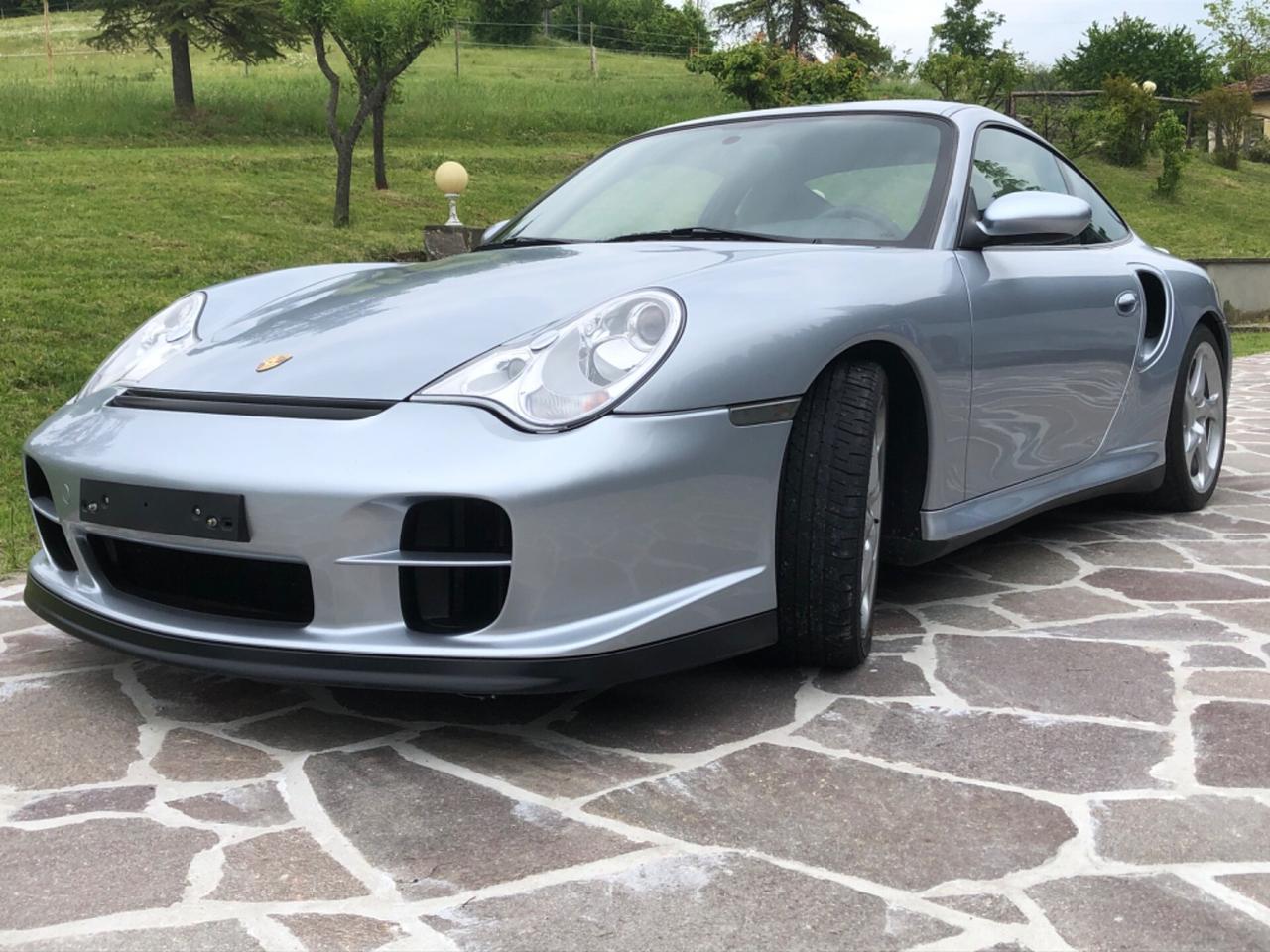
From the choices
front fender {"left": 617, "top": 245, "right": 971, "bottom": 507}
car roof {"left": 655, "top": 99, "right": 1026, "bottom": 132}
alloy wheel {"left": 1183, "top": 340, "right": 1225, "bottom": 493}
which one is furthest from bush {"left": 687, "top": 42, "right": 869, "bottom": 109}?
front fender {"left": 617, "top": 245, "right": 971, "bottom": 507}

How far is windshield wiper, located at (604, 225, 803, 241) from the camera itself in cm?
307

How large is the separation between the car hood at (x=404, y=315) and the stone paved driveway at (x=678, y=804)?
663mm

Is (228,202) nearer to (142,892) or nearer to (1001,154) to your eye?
(1001,154)

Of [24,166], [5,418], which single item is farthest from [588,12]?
[5,418]

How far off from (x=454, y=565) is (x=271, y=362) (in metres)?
0.63

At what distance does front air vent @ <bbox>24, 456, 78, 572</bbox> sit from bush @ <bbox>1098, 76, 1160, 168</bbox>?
31.5m

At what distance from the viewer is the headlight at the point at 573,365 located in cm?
217

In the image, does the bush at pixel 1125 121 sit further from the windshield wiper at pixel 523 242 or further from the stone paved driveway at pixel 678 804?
the stone paved driveway at pixel 678 804

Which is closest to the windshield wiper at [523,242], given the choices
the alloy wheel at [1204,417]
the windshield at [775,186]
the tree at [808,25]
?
the windshield at [775,186]

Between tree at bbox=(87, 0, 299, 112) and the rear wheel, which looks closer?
the rear wheel

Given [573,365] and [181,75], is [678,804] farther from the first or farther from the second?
[181,75]

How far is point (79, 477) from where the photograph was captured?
237 cm

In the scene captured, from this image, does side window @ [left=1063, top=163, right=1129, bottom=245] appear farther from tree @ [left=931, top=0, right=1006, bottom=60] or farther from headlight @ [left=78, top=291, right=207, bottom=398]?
tree @ [left=931, top=0, right=1006, bottom=60]

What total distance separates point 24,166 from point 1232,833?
18.4 metres
